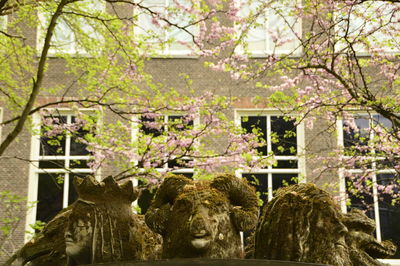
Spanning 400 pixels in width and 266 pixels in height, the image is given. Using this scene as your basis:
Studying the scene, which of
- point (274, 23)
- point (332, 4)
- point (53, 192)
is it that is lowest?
point (53, 192)

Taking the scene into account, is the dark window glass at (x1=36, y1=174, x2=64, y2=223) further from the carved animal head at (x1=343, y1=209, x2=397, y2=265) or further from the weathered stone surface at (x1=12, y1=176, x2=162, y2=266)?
the carved animal head at (x1=343, y1=209, x2=397, y2=265)

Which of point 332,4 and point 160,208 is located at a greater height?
point 332,4

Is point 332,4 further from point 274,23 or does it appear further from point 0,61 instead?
point 274,23

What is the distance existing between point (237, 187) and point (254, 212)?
134 mm

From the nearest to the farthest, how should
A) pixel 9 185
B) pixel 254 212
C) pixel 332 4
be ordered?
pixel 254 212 → pixel 332 4 → pixel 9 185

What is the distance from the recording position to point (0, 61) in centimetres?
701

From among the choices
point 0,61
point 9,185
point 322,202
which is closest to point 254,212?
point 322,202

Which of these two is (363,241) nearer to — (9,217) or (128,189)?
(128,189)

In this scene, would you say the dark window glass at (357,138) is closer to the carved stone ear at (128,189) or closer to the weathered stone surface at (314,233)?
the weathered stone surface at (314,233)

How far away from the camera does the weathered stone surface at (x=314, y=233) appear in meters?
1.75

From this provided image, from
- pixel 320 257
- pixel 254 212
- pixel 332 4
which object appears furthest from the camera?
pixel 332 4

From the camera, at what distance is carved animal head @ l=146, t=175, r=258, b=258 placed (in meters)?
1.81

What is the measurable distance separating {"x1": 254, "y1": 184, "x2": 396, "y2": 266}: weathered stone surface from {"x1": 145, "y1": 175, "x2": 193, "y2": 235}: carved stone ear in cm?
39

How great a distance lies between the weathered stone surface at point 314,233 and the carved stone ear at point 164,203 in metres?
0.39
